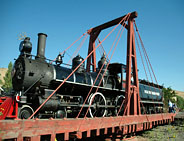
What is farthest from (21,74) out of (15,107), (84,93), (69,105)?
(84,93)

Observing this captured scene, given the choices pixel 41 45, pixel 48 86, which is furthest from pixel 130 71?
pixel 41 45

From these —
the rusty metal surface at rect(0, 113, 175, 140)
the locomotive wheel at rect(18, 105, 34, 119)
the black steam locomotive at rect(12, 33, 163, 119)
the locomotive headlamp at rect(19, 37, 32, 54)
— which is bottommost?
the rusty metal surface at rect(0, 113, 175, 140)

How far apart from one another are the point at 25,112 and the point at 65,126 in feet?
6.83

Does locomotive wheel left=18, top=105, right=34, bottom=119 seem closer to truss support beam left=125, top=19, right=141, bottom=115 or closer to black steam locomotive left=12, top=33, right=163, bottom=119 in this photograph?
black steam locomotive left=12, top=33, right=163, bottom=119

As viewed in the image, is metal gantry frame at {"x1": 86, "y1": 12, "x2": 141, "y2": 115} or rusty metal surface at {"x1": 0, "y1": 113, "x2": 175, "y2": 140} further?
metal gantry frame at {"x1": 86, "y1": 12, "x2": 141, "y2": 115}

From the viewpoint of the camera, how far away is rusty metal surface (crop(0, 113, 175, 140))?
356 cm

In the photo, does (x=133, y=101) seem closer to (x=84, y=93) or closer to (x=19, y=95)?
(x=84, y=93)

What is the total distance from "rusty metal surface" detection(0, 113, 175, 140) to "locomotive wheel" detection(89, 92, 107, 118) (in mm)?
1754

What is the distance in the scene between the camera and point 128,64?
8.28 meters

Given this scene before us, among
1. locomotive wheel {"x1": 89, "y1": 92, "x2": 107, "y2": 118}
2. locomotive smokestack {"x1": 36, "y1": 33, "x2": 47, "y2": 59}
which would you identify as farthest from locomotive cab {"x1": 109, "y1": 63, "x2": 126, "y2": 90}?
locomotive smokestack {"x1": 36, "y1": 33, "x2": 47, "y2": 59}

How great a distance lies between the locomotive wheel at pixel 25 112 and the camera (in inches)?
224

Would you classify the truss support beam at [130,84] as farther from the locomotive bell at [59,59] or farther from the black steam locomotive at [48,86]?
the locomotive bell at [59,59]

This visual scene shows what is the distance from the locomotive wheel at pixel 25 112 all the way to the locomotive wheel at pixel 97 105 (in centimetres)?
286

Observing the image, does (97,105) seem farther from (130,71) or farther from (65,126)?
(65,126)
